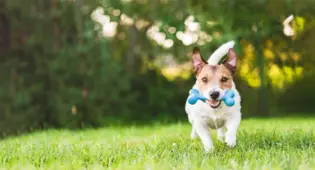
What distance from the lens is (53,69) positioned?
46.6 ft

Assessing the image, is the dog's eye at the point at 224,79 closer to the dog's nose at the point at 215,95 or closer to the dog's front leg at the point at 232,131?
the dog's nose at the point at 215,95

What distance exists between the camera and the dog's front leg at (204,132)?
6.18 metres

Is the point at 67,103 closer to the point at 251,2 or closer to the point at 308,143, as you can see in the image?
the point at 251,2

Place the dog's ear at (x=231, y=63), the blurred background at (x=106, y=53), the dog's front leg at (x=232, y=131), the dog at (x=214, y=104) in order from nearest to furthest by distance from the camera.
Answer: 1. the dog at (x=214, y=104)
2. the dog's front leg at (x=232, y=131)
3. the dog's ear at (x=231, y=63)
4. the blurred background at (x=106, y=53)

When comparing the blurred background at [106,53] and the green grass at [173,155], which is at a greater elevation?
the blurred background at [106,53]

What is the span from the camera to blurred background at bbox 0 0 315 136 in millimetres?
13891

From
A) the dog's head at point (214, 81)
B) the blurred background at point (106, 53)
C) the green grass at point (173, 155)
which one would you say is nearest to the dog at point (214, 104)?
the dog's head at point (214, 81)

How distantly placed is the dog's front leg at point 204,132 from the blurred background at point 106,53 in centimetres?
653

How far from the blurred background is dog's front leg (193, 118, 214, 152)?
21.4 feet

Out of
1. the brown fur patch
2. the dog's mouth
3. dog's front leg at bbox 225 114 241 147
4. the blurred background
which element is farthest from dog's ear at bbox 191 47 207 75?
the blurred background

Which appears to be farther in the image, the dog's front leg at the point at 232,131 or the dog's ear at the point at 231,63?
the dog's ear at the point at 231,63

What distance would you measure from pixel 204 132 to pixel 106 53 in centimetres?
831

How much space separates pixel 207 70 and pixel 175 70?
414 inches

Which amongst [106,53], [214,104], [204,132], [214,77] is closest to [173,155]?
[204,132]
